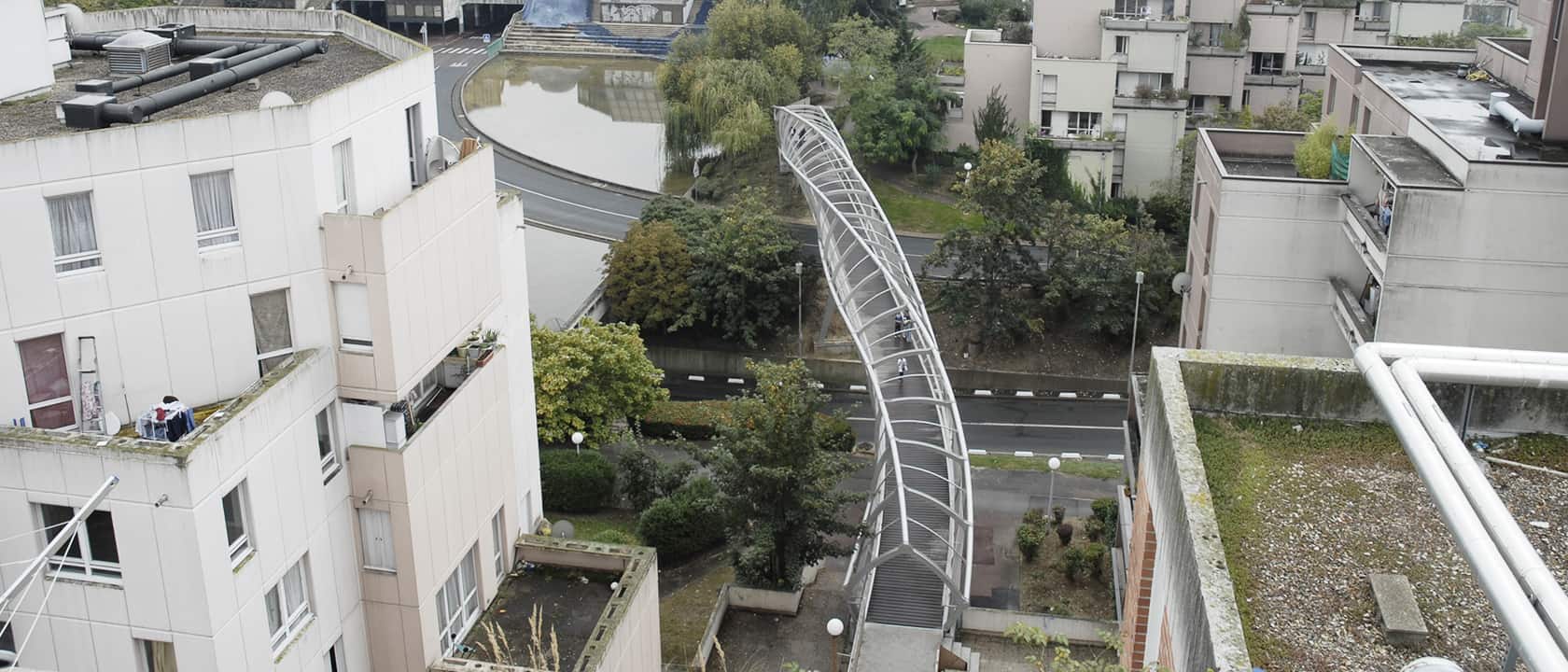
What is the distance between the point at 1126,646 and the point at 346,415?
13.7 metres

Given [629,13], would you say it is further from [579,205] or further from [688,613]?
[688,613]

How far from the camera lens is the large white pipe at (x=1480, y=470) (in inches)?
420

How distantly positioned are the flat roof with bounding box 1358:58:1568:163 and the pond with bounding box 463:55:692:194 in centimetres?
4278

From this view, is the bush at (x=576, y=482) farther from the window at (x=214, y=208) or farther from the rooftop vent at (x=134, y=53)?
the window at (x=214, y=208)

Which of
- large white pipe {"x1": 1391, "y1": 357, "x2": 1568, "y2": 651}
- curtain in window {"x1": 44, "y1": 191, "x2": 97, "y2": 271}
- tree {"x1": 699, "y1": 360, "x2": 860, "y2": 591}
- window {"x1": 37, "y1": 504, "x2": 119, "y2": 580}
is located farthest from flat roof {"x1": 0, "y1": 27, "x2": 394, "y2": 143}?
large white pipe {"x1": 1391, "y1": 357, "x2": 1568, "y2": 651}

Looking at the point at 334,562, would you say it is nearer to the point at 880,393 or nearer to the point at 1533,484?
the point at 1533,484

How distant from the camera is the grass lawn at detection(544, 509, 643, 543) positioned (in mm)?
45188

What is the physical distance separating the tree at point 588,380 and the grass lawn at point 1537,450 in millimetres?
34875

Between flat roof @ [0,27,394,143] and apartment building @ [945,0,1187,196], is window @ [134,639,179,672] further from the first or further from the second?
apartment building @ [945,0,1187,196]

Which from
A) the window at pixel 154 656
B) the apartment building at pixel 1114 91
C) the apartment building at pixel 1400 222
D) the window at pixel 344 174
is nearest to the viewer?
the window at pixel 154 656

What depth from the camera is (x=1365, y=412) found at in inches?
723

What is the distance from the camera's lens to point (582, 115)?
102125mm

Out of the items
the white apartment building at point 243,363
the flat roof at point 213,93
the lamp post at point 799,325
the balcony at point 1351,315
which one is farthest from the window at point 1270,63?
the white apartment building at point 243,363

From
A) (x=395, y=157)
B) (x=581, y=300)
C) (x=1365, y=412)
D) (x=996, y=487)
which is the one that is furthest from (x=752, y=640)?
(x=581, y=300)
